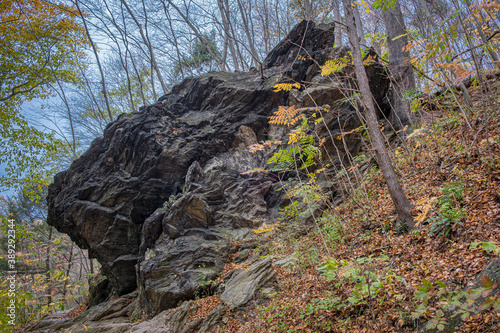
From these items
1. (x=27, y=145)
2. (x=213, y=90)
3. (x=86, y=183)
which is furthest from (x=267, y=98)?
(x=27, y=145)

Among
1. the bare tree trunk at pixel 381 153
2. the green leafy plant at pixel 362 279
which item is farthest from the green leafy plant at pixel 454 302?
the bare tree trunk at pixel 381 153

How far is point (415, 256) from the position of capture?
3.30 metres

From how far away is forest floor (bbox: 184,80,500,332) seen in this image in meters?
2.42

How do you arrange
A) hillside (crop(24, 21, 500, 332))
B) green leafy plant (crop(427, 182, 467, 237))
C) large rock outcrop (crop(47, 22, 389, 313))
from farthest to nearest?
large rock outcrop (crop(47, 22, 389, 313)), green leafy plant (crop(427, 182, 467, 237)), hillside (crop(24, 21, 500, 332))

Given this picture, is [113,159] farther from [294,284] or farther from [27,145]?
[294,284]

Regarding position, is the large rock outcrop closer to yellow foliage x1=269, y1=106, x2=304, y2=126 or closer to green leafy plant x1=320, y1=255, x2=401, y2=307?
yellow foliage x1=269, y1=106, x2=304, y2=126

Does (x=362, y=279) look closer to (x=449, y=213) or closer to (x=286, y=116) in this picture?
(x=449, y=213)

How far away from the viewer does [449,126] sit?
5598mm

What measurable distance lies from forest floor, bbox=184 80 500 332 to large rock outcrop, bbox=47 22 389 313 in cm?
274

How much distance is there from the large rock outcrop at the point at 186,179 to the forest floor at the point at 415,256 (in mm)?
2743

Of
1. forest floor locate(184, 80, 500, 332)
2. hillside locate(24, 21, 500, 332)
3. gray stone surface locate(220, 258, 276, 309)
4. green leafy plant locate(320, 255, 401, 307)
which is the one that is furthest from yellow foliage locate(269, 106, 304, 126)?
gray stone surface locate(220, 258, 276, 309)

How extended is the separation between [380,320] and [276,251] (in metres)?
4.25

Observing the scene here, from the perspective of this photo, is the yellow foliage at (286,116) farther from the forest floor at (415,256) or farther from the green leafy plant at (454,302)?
the green leafy plant at (454,302)

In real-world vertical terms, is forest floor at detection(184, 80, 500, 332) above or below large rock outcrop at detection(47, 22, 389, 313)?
below
